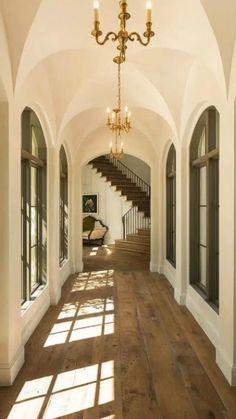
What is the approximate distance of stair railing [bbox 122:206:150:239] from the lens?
42.4ft

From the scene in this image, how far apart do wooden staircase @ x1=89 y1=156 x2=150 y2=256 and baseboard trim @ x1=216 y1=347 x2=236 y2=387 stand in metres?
7.50

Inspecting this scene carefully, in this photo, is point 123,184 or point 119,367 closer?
point 119,367

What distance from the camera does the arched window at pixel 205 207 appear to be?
166 inches

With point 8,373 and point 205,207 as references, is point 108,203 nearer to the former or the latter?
point 205,207

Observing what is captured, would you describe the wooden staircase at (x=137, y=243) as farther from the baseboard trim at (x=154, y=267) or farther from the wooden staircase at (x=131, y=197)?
the baseboard trim at (x=154, y=267)

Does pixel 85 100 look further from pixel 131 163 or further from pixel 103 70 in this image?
pixel 131 163

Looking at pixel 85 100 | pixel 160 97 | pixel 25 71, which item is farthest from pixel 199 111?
pixel 25 71

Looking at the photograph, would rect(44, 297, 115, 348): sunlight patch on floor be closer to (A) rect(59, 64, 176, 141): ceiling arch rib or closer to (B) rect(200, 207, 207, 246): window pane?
(B) rect(200, 207, 207, 246): window pane

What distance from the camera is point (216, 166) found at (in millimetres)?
4266

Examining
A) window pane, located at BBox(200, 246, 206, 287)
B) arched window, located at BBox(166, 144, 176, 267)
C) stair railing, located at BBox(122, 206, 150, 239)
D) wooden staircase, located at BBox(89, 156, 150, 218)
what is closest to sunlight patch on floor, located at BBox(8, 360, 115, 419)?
→ window pane, located at BBox(200, 246, 206, 287)

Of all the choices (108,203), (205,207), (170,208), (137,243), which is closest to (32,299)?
(205,207)

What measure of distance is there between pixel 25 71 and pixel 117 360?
3.46m

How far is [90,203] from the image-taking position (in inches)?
580

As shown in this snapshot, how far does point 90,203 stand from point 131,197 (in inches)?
92.5
